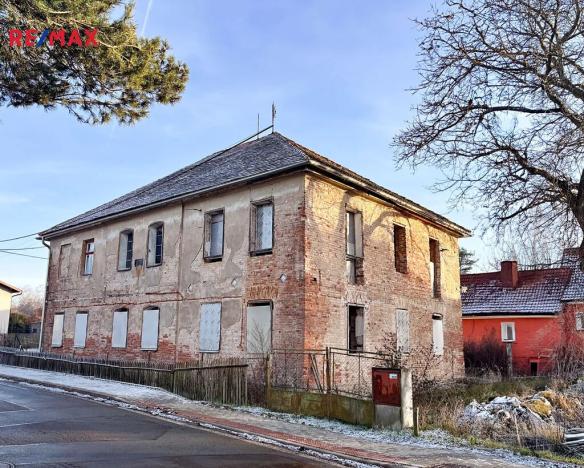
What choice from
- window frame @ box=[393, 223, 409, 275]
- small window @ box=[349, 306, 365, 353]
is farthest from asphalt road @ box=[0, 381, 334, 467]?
window frame @ box=[393, 223, 409, 275]

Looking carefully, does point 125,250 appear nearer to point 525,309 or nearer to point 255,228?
point 255,228

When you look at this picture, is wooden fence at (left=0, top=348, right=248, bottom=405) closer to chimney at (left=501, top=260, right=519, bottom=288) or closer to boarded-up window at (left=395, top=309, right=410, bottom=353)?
boarded-up window at (left=395, top=309, right=410, bottom=353)

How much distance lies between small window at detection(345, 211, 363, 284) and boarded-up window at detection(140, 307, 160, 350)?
7081 mm

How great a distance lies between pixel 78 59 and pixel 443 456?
9.10 meters

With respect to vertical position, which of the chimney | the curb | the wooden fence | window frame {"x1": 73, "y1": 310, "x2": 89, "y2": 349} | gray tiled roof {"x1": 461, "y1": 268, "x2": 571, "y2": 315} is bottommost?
the curb

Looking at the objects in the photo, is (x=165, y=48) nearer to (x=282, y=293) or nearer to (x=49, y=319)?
(x=282, y=293)

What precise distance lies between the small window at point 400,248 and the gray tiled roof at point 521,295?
449 inches

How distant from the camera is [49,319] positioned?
81.4ft

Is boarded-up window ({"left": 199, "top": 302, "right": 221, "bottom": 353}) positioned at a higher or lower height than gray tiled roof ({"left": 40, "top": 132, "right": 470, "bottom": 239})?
lower

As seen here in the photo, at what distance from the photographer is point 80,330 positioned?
22.6m

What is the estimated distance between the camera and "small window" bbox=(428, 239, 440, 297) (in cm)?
2250

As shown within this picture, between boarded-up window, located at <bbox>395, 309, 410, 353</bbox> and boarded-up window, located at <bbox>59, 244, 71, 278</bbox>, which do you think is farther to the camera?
boarded-up window, located at <bbox>59, 244, 71, 278</bbox>

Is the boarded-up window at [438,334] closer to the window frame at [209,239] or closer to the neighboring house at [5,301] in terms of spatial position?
the window frame at [209,239]

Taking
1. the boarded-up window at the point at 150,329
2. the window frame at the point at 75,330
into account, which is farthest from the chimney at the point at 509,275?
the window frame at the point at 75,330
